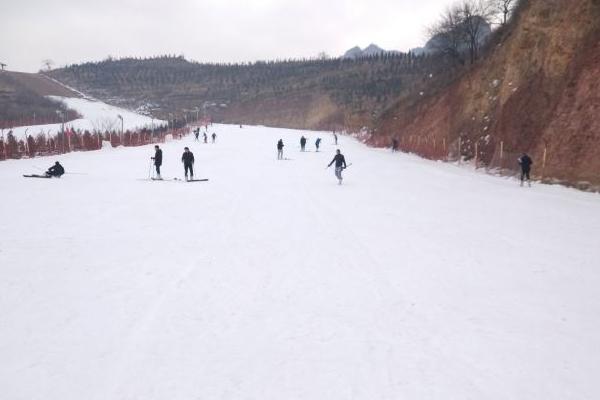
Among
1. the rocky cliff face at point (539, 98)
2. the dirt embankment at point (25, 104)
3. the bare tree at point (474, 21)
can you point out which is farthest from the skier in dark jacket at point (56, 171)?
the dirt embankment at point (25, 104)

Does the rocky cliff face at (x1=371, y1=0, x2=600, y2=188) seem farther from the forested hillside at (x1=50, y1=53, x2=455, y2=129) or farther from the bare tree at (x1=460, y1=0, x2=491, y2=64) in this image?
the forested hillside at (x1=50, y1=53, x2=455, y2=129)

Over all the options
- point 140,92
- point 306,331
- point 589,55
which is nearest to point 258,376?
point 306,331

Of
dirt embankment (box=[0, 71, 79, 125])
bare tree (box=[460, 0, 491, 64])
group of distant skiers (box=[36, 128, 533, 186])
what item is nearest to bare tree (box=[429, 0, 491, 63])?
bare tree (box=[460, 0, 491, 64])

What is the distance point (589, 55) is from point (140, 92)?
190064 mm

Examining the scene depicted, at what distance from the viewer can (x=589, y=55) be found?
27734 millimetres

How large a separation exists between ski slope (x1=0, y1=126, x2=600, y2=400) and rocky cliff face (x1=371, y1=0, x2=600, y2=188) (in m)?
8.82

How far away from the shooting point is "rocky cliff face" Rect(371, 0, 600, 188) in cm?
2520

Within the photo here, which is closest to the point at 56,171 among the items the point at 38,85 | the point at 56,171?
the point at 56,171

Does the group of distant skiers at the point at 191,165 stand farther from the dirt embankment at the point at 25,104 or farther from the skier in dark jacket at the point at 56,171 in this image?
the dirt embankment at the point at 25,104

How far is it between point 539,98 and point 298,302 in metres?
27.3

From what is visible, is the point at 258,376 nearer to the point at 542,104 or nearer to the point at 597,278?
the point at 597,278

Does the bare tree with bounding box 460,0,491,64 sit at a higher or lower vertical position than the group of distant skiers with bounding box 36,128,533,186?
higher

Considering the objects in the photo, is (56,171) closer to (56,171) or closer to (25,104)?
(56,171)

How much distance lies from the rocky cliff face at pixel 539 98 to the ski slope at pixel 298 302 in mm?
8822
